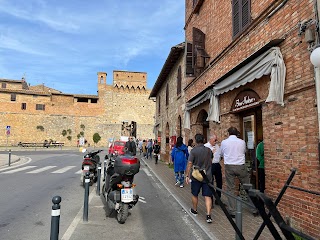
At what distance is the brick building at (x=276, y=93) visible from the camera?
4.21 metres

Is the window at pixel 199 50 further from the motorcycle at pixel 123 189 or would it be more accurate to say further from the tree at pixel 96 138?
the tree at pixel 96 138

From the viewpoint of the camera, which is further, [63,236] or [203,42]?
[203,42]

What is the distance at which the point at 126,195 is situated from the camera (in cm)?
482

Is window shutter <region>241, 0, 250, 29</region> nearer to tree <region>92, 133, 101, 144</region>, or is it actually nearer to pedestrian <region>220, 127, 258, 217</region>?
pedestrian <region>220, 127, 258, 217</region>

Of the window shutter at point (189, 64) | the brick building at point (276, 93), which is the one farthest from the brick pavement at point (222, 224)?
the window shutter at point (189, 64)

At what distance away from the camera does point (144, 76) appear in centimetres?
6362

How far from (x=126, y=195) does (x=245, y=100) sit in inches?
157

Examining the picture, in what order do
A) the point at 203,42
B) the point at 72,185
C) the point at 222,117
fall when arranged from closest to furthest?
the point at 222,117, the point at 72,185, the point at 203,42

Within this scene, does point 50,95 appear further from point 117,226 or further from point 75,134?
point 117,226

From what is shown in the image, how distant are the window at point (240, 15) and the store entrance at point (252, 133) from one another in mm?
2437

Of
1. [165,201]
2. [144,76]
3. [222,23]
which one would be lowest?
[165,201]

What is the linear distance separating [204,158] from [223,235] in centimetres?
156

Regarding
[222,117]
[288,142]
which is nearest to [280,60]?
[288,142]

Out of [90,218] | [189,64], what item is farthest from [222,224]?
[189,64]
